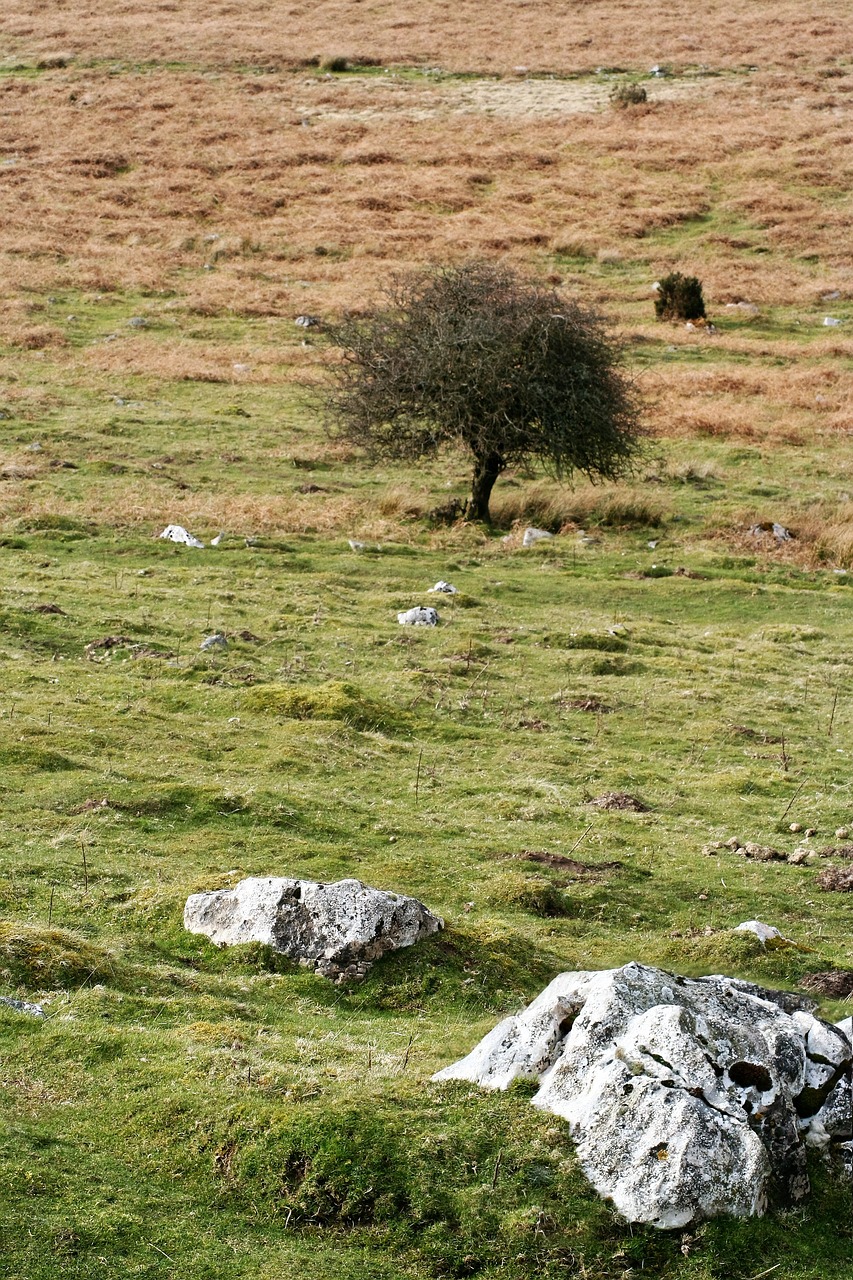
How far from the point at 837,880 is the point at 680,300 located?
135 feet

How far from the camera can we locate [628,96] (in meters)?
81.6

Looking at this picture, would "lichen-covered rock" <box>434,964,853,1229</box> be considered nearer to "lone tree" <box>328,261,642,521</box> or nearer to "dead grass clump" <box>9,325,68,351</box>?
"lone tree" <box>328,261,642,521</box>

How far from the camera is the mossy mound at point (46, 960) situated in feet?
32.8

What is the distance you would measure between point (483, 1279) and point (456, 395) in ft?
Answer: 90.3

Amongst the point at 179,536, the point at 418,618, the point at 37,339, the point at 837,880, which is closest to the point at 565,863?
the point at 837,880

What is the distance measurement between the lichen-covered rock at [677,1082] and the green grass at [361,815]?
9.1 inches

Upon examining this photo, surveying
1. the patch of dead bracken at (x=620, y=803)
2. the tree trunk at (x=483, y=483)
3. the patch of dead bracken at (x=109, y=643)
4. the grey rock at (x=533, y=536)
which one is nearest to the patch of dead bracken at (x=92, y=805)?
the patch of dead bracken at (x=620, y=803)

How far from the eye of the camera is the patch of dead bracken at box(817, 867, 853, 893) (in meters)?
15.4

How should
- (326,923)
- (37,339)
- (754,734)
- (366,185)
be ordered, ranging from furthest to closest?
(366,185), (37,339), (754,734), (326,923)

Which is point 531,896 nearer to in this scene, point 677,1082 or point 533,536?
point 677,1082

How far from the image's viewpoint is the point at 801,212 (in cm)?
6531

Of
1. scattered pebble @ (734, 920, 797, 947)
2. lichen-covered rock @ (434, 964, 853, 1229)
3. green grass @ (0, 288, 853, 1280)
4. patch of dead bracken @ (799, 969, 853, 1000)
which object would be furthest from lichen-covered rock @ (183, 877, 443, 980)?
patch of dead bracken @ (799, 969, 853, 1000)

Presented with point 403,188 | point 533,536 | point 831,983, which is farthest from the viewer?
point 403,188

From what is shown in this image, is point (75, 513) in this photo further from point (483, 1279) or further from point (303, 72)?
point (303, 72)
